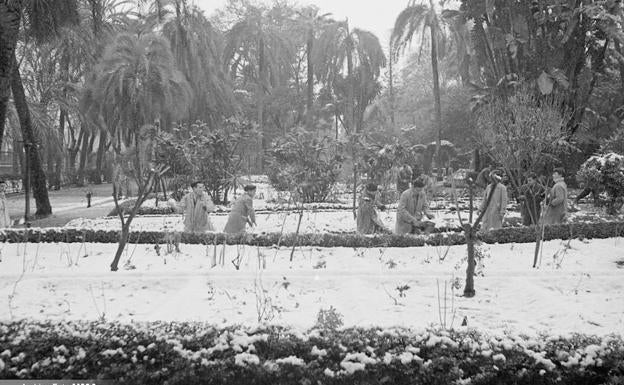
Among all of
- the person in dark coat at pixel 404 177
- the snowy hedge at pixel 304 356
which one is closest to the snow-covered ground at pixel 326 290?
the snowy hedge at pixel 304 356

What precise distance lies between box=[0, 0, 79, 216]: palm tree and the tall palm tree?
20.0ft

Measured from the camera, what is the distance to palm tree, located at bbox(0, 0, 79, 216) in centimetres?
601

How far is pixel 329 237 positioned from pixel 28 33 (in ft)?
24.9

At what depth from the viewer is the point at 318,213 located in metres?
14.3

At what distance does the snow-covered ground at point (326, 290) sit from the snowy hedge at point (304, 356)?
0.68 m

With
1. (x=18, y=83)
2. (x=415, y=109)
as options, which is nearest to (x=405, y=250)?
(x=18, y=83)

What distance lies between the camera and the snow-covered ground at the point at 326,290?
4.85 m

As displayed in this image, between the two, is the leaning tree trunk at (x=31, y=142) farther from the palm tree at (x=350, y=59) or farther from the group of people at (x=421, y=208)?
the palm tree at (x=350, y=59)

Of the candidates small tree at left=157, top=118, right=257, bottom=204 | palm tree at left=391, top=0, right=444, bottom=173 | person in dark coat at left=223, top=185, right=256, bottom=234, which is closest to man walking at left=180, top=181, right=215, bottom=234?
person in dark coat at left=223, top=185, right=256, bottom=234

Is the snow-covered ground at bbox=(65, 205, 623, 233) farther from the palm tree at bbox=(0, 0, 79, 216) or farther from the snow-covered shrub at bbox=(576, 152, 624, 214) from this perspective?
the palm tree at bbox=(0, 0, 79, 216)

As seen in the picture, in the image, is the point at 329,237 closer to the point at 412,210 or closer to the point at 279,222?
the point at 412,210

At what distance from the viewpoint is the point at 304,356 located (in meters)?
3.48

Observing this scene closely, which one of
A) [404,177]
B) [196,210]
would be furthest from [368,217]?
[404,177]

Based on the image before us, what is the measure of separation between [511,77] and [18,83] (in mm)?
13536
